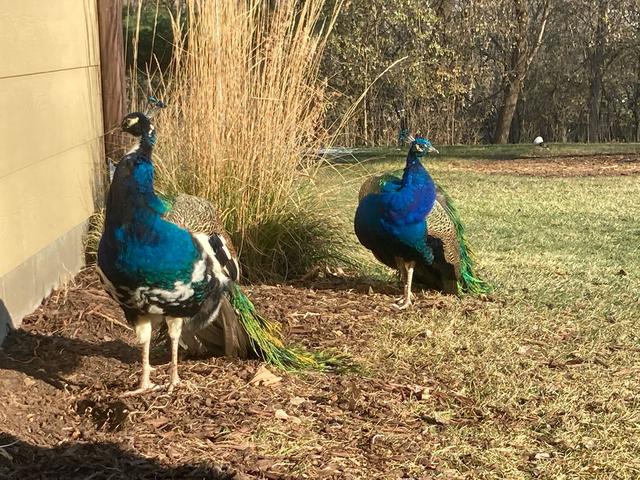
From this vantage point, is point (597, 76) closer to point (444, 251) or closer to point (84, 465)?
point (444, 251)

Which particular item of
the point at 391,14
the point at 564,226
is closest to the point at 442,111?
the point at 391,14

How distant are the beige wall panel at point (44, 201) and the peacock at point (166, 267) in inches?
31.5

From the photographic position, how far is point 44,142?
4.55 metres

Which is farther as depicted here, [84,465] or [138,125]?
[138,125]

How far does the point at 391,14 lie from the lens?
14.5 m

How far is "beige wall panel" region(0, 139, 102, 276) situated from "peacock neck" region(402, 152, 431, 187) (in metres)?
1.94

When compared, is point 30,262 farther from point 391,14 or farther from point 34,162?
point 391,14

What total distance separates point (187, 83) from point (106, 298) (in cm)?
143

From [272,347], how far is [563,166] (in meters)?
9.09

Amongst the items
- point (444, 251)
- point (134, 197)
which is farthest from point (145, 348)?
point (444, 251)

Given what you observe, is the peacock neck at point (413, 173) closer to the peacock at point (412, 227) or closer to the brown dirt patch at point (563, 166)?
the peacock at point (412, 227)

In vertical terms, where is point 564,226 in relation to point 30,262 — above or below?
below

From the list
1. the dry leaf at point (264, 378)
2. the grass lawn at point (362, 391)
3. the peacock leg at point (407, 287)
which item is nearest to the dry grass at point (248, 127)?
the grass lawn at point (362, 391)

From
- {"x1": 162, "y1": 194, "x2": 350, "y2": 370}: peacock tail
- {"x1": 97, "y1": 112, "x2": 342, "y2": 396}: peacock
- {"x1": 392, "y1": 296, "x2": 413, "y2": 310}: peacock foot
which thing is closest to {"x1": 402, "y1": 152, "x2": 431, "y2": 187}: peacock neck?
{"x1": 392, "y1": 296, "x2": 413, "y2": 310}: peacock foot
